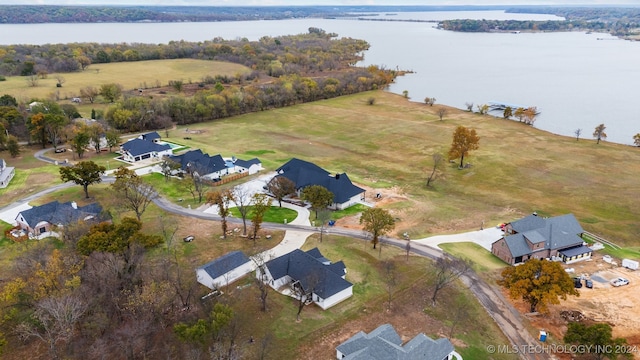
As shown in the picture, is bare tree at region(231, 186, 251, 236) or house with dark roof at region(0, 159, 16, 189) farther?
house with dark roof at region(0, 159, 16, 189)

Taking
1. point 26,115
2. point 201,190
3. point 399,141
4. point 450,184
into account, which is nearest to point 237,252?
point 201,190

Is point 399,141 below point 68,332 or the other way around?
below

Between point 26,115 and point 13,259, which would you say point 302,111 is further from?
point 13,259

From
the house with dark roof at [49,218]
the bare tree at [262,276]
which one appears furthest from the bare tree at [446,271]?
the house with dark roof at [49,218]

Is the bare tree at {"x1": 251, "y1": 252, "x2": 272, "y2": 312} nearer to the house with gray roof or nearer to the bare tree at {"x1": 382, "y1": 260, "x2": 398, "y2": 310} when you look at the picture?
the bare tree at {"x1": 382, "y1": 260, "x2": 398, "y2": 310}

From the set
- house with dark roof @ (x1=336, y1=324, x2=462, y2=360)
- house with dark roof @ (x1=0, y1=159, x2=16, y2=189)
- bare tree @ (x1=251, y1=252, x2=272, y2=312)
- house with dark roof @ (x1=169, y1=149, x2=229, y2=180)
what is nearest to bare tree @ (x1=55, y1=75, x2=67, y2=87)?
house with dark roof @ (x1=0, y1=159, x2=16, y2=189)

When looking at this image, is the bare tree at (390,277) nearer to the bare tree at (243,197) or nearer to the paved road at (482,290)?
the paved road at (482,290)

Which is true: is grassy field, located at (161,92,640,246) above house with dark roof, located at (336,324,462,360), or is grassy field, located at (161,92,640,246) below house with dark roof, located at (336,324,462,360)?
below

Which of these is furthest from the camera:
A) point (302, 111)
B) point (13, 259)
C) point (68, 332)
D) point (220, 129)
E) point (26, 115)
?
point (302, 111)
